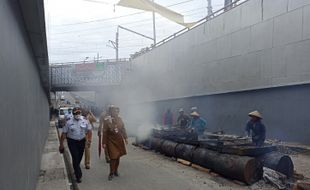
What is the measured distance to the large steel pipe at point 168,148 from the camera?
10.9m

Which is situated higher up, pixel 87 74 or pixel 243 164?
pixel 87 74

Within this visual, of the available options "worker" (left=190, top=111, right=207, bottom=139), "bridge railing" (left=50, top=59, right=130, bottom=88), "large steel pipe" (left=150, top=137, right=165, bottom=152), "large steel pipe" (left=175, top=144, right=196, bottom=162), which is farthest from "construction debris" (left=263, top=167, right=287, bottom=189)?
"bridge railing" (left=50, top=59, right=130, bottom=88)

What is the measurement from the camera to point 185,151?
10.1 m

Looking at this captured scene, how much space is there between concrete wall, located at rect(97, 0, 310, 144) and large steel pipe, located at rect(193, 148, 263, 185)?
5.42m

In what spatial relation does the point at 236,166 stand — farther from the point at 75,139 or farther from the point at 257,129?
the point at 75,139

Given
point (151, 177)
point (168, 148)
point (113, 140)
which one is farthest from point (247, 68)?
point (113, 140)

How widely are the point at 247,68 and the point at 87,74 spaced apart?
27.2m

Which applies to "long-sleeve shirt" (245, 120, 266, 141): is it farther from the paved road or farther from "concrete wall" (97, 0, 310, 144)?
"concrete wall" (97, 0, 310, 144)

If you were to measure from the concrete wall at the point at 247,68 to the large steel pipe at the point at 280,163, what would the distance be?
5.38 meters

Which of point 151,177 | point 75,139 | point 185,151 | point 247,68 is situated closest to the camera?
point 75,139

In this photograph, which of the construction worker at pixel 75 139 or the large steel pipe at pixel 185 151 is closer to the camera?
the construction worker at pixel 75 139

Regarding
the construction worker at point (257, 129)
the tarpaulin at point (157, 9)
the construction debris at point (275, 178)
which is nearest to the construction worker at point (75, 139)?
the construction worker at point (257, 129)

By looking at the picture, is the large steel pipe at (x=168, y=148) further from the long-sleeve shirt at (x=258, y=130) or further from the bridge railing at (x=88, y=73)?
the bridge railing at (x=88, y=73)

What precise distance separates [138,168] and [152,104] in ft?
64.0
